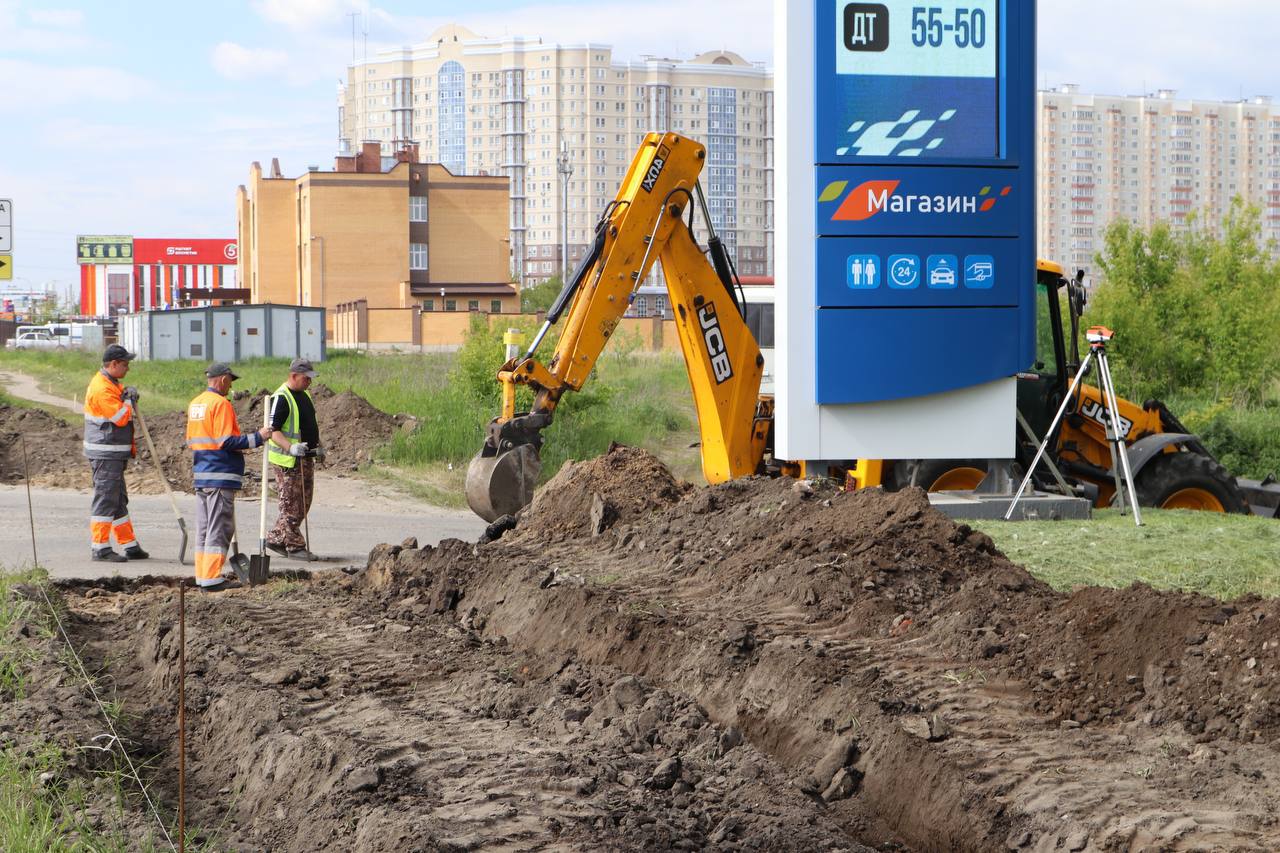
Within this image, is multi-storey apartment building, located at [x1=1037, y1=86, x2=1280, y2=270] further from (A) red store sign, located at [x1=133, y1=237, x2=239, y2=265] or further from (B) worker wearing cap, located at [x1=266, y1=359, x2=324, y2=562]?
(B) worker wearing cap, located at [x1=266, y1=359, x2=324, y2=562]

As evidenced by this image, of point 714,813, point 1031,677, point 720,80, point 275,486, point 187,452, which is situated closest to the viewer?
point 714,813

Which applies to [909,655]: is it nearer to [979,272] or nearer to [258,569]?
[979,272]

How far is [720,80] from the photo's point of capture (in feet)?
379

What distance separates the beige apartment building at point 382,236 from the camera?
256ft

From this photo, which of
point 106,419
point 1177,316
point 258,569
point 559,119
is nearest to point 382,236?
point 559,119

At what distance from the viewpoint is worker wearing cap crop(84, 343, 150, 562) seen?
12.5 m

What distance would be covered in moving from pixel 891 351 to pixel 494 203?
72.5 meters

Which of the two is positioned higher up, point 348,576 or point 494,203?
point 494,203

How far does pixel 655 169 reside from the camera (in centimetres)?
1301

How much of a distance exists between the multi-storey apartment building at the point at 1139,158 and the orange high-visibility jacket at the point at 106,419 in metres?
113

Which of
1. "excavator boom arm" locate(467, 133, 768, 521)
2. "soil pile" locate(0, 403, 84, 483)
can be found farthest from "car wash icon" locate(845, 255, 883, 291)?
"soil pile" locate(0, 403, 84, 483)

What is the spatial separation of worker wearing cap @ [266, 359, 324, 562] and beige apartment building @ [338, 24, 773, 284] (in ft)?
343

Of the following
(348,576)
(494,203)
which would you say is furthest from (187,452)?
(494,203)

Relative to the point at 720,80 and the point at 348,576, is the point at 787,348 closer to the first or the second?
the point at 348,576
